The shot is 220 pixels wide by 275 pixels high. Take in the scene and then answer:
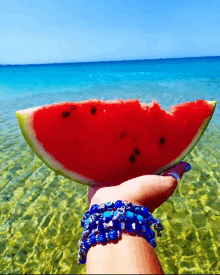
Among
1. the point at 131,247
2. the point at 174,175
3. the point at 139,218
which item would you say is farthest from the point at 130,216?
the point at 174,175

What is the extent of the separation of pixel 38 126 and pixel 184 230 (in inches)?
75.0

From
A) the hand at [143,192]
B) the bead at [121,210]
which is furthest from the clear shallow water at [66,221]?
the bead at [121,210]

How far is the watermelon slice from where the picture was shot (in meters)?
1.62

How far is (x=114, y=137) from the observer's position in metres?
1.67

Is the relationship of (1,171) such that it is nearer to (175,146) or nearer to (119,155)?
(119,155)

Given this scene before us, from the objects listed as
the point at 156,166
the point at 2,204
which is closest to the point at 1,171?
the point at 2,204

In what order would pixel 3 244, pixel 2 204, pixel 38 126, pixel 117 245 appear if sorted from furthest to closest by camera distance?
pixel 2 204 → pixel 3 244 → pixel 38 126 → pixel 117 245

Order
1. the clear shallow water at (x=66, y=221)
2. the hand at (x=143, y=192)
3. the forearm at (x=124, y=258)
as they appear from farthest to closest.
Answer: the clear shallow water at (x=66, y=221) → the hand at (x=143, y=192) → the forearm at (x=124, y=258)

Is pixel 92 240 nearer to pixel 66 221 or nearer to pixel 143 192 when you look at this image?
pixel 143 192

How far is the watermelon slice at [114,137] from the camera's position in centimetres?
162

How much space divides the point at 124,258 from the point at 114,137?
3.05ft

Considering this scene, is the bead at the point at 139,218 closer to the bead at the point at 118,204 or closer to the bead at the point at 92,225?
the bead at the point at 118,204

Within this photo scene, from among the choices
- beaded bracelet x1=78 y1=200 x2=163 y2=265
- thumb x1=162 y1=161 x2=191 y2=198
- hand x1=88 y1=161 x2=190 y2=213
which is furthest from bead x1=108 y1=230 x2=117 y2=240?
thumb x1=162 y1=161 x2=191 y2=198

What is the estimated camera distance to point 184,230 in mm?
2404
